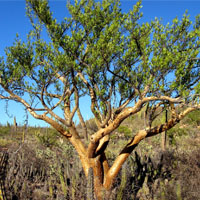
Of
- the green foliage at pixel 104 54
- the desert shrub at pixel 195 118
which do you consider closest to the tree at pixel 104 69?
the green foliage at pixel 104 54

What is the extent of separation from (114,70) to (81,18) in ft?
7.12

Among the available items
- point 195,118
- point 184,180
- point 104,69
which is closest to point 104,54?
point 104,69

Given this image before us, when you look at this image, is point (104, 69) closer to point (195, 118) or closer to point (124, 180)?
point (124, 180)

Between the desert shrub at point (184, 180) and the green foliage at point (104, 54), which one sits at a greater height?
the green foliage at point (104, 54)

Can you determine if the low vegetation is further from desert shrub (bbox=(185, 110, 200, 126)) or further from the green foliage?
desert shrub (bbox=(185, 110, 200, 126))

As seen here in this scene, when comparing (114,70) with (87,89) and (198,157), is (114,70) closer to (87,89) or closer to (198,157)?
(87,89)

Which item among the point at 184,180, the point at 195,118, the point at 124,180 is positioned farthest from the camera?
the point at 195,118

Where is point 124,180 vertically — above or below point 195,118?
below

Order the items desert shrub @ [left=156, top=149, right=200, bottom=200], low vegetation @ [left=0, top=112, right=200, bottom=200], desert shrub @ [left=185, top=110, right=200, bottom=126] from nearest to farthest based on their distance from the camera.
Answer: low vegetation @ [left=0, top=112, right=200, bottom=200], desert shrub @ [left=156, top=149, right=200, bottom=200], desert shrub @ [left=185, top=110, right=200, bottom=126]

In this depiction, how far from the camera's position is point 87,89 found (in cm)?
944

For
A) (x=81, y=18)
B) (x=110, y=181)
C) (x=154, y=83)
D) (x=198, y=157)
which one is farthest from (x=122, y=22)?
(x=198, y=157)

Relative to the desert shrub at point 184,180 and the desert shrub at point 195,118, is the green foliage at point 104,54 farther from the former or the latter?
the desert shrub at point 195,118

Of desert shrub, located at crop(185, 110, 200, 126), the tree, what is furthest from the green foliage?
desert shrub, located at crop(185, 110, 200, 126)

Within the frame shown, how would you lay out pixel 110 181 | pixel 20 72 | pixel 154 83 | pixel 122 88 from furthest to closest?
1. pixel 20 72
2. pixel 122 88
3. pixel 110 181
4. pixel 154 83
